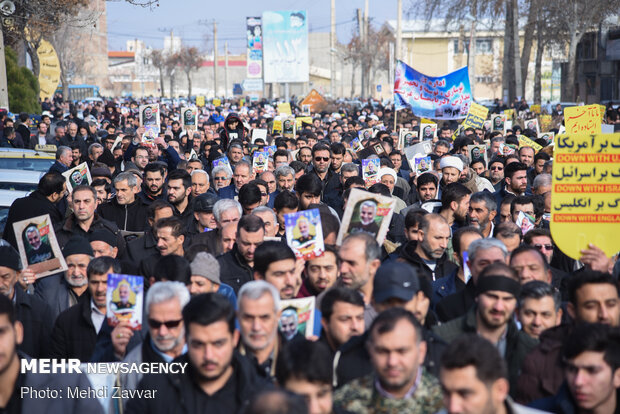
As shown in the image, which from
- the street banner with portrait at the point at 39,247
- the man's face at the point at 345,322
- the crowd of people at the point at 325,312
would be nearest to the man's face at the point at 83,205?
the crowd of people at the point at 325,312

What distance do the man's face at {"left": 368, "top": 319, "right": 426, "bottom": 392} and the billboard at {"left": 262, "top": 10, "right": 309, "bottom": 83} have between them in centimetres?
5265

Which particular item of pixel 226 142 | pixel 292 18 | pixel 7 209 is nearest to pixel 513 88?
pixel 292 18

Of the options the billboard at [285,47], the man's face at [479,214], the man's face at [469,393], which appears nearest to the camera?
the man's face at [469,393]

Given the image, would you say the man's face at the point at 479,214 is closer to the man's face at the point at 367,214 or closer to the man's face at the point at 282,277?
the man's face at the point at 367,214

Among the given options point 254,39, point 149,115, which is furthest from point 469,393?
point 254,39

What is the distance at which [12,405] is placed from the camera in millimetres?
4262

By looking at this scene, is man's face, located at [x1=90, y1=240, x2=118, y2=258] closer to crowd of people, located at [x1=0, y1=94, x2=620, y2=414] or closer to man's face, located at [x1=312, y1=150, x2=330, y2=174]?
crowd of people, located at [x1=0, y1=94, x2=620, y2=414]

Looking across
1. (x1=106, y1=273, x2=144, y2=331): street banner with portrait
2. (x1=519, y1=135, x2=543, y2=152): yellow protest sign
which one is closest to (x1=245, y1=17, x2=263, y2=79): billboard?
(x1=519, y1=135, x2=543, y2=152): yellow protest sign

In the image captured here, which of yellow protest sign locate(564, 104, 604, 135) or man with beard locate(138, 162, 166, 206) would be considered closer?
man with beard locate(138, 162, 166, 206)

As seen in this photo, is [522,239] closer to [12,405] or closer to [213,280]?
[213,280]

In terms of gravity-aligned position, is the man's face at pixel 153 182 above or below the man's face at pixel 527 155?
below

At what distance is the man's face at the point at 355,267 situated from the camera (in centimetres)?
577

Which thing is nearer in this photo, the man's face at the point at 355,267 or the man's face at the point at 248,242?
the man's face at the point at 355,267

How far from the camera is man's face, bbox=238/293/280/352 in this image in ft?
15.1
